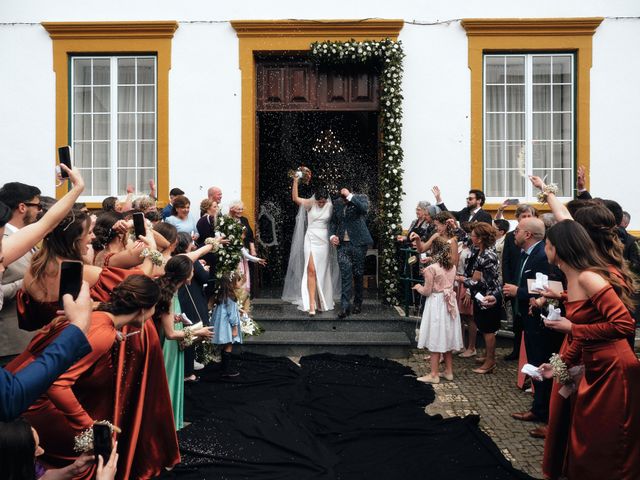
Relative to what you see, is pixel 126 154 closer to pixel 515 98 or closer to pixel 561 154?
pixel 515 98

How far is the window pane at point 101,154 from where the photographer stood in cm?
1158

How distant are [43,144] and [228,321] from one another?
598 cm

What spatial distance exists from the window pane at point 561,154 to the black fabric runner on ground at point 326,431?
224 inches

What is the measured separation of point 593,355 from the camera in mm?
3891

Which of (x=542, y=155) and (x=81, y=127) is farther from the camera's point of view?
(x=81, y=127)

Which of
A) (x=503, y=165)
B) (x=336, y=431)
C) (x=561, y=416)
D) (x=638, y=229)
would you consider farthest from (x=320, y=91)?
(x=561, y=416)

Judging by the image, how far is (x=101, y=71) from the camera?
11.5m

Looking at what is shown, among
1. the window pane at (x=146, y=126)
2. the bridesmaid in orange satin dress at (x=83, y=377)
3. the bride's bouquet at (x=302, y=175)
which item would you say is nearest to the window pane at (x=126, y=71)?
the window pane at (x=146, y=126)

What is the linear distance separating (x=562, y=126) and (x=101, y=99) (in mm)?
8598

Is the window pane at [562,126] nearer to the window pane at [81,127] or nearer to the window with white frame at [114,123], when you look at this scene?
the window with white frame at [114,123]

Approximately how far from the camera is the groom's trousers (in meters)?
9.37

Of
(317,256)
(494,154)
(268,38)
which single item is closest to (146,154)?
(268,38)

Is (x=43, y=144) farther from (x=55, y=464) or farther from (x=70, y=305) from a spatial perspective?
(x=70, y=305)

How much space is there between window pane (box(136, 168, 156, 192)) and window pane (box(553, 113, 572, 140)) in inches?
295
